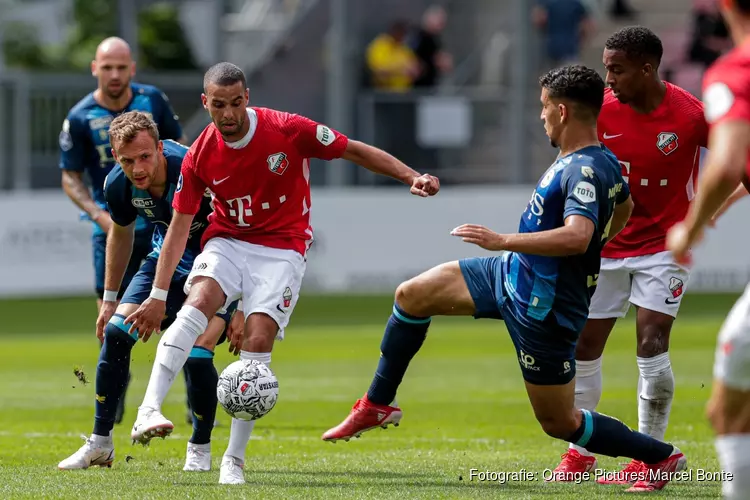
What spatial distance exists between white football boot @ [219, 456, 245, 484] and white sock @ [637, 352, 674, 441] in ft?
7.79

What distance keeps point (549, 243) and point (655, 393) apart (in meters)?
1.95

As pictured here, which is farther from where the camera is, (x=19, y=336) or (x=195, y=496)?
(x=19, y=336)

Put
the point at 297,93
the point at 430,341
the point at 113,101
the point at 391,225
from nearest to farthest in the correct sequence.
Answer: the point at 113,101
the point at 430,341
the point at 391,225
the point at 297,93

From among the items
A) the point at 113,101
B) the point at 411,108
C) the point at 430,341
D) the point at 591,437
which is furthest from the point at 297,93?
the point at 591,437

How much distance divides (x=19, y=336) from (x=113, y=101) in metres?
7.68

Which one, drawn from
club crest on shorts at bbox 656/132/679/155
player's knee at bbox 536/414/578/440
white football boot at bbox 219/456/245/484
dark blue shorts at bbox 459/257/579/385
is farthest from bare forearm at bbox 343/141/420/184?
white football boot at bbox 219/456/245/484

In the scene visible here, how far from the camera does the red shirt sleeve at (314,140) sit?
745 cm

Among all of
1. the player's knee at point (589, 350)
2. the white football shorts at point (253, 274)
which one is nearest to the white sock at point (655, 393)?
the player's knee at point (589, 350)

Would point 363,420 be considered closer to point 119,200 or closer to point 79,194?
point 119,200

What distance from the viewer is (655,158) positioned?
7688 mm

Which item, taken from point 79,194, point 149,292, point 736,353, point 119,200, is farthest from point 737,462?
point 79,194

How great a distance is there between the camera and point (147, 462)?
7938 mm

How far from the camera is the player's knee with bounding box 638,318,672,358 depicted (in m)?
7.55

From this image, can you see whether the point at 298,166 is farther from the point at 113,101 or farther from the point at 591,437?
the point at 113,101
